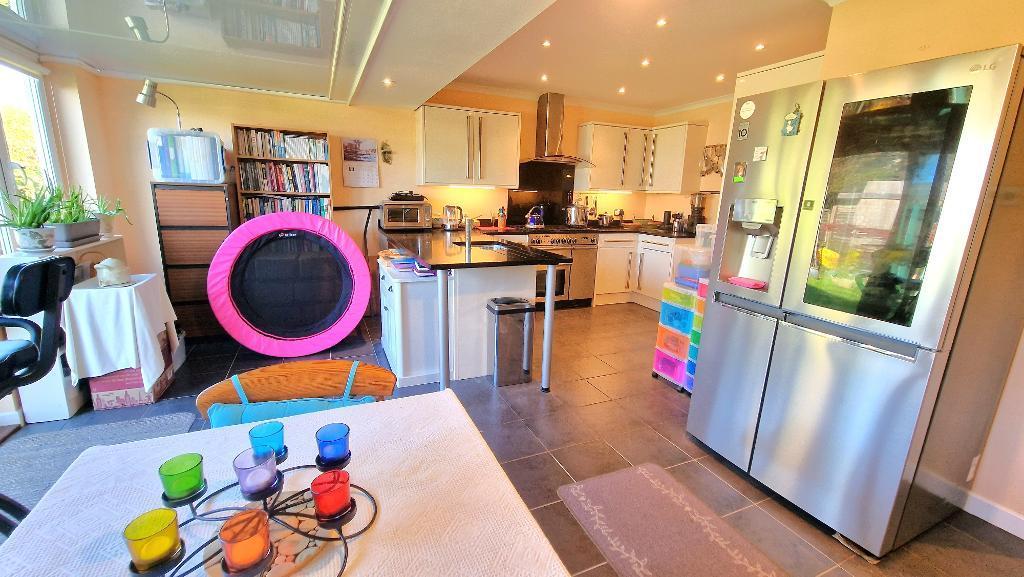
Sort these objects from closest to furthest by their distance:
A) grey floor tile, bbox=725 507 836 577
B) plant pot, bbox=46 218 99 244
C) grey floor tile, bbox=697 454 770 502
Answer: grey floor tile, bbox=725 507 836 577 → grey floor tile, bbox=697 454 770 502 → plant pot, bbox=46 218 99 244

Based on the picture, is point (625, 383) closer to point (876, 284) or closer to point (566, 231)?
point (876, 284)

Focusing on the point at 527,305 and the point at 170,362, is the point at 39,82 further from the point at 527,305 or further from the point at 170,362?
the point at 527,305

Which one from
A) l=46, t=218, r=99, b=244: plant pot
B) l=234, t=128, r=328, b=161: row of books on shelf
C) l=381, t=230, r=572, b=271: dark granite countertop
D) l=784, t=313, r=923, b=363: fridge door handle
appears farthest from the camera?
l=234, t=128, r=328, b=161: row of books on shelf

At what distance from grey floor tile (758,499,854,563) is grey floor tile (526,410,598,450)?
0.89 metres

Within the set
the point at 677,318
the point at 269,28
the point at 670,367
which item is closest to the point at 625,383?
the point at 670,367

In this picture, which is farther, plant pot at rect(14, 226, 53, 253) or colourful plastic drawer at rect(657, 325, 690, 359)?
colourful plastic drawer at rect(657, 325, 690, 359)

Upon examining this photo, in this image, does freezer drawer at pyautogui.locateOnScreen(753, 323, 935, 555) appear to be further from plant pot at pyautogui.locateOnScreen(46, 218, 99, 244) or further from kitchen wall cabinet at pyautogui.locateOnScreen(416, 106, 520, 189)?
plant pot at pyautogui.locateOnScreen(46, 218, 99, 244)

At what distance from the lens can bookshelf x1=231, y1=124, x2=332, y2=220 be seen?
3783 millimetres

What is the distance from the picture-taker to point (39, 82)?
3027mm

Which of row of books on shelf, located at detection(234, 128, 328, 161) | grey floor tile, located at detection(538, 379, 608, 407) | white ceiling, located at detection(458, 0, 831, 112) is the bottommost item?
grey floor tile, located at detection(538, 379, 608, 407)

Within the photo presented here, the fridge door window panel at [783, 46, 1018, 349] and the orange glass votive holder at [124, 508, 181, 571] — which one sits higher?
the fridge door window panel at [783, 46, 1018, 349]

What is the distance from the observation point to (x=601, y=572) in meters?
1.56

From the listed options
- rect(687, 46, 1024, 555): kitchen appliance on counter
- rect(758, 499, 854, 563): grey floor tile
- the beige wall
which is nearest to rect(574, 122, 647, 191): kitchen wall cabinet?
the beige wall

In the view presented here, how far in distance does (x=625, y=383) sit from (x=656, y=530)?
4.67 feet
